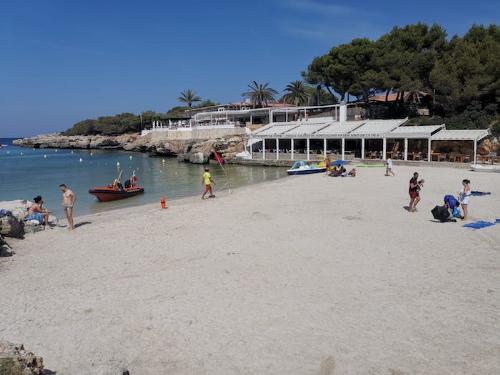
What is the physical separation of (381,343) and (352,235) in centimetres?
612

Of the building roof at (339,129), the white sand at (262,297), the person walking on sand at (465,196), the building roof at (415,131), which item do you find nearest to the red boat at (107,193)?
the white sand at (262,297)

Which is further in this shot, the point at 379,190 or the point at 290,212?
the point at 379,190

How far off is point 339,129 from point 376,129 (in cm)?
409

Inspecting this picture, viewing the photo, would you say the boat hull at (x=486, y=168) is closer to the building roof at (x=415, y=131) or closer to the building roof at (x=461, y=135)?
the building roof at (x=461, y=135)

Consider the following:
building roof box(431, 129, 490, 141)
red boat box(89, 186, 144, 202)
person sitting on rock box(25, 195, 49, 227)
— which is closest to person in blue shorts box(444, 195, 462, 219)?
person sitting on rock box(25, 195, 49, 227)

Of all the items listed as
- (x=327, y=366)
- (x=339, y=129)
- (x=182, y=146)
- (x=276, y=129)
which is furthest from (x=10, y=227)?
(x=182, y=146)

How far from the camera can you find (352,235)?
12.0 m

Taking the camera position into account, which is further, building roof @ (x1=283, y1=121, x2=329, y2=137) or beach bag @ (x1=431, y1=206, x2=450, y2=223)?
building roof @ (x1=283, y1=121, x2=329, y2=137)

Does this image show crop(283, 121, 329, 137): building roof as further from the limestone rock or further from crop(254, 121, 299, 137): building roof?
the limestone rock

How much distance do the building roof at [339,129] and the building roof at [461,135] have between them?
7.79 meters

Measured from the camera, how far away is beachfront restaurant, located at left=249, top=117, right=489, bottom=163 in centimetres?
3238

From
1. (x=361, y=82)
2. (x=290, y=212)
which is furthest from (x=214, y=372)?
(x=361, y=82)

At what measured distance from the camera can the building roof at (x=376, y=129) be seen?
35.4 meters

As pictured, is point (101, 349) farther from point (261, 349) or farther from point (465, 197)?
point (465, 197)
